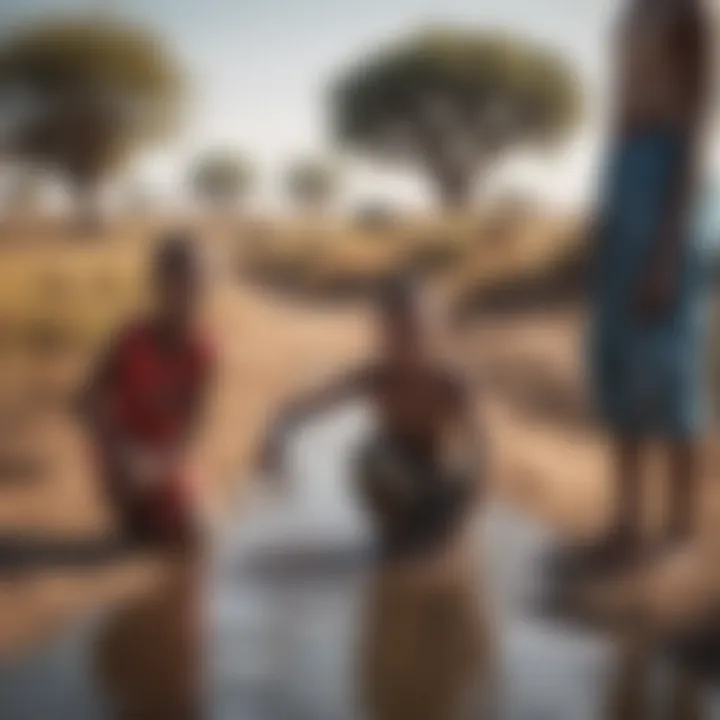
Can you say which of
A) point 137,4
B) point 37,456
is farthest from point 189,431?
point 137,4

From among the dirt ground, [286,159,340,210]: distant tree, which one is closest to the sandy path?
the dirt ground

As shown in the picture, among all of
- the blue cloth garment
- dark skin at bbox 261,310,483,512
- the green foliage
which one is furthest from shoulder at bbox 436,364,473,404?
the green foliage

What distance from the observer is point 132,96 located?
4.03ft

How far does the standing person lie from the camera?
119 cm

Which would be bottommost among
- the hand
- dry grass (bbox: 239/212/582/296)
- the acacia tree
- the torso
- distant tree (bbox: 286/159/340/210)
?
the torso

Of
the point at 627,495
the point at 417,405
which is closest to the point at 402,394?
the point at 417,405

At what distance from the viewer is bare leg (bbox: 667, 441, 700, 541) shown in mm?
1235

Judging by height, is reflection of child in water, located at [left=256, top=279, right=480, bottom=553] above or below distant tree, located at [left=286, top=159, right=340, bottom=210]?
below

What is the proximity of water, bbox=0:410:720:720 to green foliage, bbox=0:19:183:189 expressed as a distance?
338 millimetres

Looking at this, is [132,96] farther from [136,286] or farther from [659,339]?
[659,339]

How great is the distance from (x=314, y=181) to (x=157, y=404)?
0.27 meters

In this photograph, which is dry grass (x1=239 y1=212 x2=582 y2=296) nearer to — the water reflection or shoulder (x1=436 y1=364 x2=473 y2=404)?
shoulder (x1=436 y1=364 x2=473 y2=404)

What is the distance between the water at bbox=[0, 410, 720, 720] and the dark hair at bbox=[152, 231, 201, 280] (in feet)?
0.64

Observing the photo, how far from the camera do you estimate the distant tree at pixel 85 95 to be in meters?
1.22
